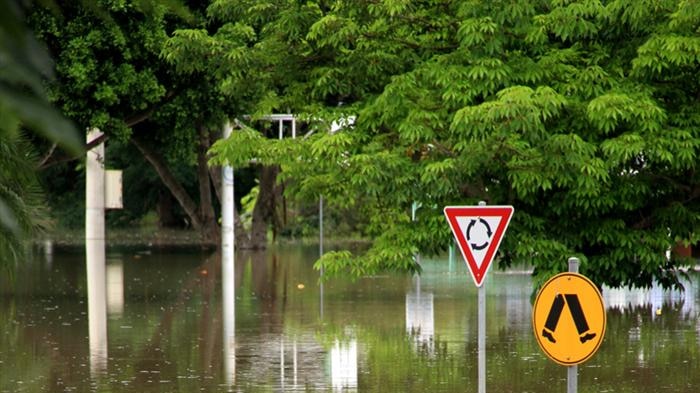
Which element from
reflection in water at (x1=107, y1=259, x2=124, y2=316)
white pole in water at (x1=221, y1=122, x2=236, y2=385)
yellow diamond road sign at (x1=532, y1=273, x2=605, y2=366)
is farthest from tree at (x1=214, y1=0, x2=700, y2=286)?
reflection in water at (x1=107, y1=259, x2=124, y2=316)

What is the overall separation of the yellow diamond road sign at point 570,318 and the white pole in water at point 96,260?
9.39 ft

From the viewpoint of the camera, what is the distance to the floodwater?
51.6 feet

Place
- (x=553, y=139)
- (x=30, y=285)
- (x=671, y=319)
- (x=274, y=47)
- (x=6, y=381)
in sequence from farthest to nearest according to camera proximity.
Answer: (x=30, y=285)
(x=671, y=319)
(x=6, y=381)
(x=274, y=47)
(x=553, y=139)

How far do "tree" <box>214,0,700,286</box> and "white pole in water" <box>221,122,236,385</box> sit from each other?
2.17 meters

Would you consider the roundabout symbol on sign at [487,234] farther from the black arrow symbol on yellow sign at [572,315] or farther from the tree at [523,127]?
the tree at [523,127]

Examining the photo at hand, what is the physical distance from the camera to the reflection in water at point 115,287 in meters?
25.5

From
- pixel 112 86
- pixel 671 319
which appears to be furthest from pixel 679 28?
pixel 112 86

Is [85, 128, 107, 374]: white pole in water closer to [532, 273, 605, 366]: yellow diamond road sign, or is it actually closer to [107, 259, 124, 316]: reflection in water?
[107, 259, 124, 316]: reflection in water

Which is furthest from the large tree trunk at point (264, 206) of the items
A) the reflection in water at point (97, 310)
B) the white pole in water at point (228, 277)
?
the reflection in water at point (97, 310)

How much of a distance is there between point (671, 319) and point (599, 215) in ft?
34.7

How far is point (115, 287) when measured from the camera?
31016 millimetres

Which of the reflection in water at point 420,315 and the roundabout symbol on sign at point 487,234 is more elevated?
the roundabout symbol on sign at point 487,234

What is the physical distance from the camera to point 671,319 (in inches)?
933

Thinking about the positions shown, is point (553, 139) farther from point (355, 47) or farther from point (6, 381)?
point (6, 381)
